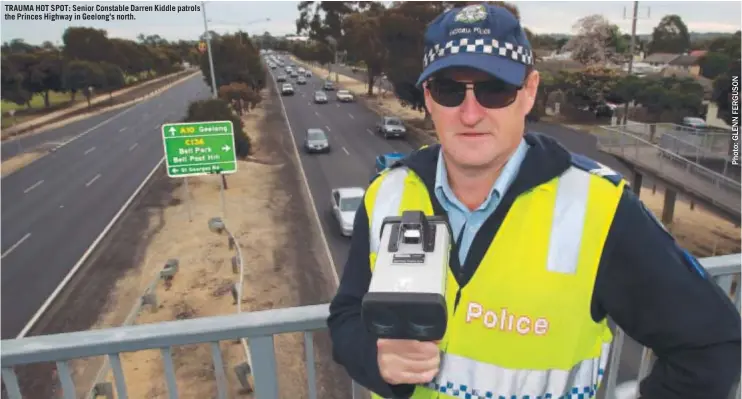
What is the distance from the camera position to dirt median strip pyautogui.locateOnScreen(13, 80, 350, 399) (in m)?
8.41

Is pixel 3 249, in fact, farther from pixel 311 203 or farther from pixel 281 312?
pixel 281 312

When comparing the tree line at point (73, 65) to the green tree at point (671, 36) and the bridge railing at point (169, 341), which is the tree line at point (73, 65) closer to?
the bridge railing at point (169, 341)

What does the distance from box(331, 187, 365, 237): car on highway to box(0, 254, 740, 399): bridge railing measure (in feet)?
44.4

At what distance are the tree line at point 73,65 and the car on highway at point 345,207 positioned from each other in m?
38.3

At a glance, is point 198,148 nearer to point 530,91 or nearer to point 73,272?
point 73,272

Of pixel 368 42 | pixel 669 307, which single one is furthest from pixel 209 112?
pixel 669 307

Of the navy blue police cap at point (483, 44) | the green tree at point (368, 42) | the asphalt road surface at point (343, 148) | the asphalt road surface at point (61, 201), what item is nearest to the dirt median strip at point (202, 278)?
the asphalt road surface at point (343, 148)

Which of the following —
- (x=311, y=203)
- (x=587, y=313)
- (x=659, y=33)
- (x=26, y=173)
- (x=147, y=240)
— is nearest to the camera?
(x=587, y=313)

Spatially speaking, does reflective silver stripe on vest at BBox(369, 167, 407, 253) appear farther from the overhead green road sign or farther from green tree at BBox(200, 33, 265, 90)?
green tree at BBox(200, 33, 265, 90)

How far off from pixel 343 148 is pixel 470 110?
94.0 ft

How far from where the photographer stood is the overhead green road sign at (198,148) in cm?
1497

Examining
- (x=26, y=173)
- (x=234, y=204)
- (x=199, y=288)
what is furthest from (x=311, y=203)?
(x=26, y=173)

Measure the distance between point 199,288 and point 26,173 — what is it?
2120 cm

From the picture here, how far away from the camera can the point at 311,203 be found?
20141 mm
